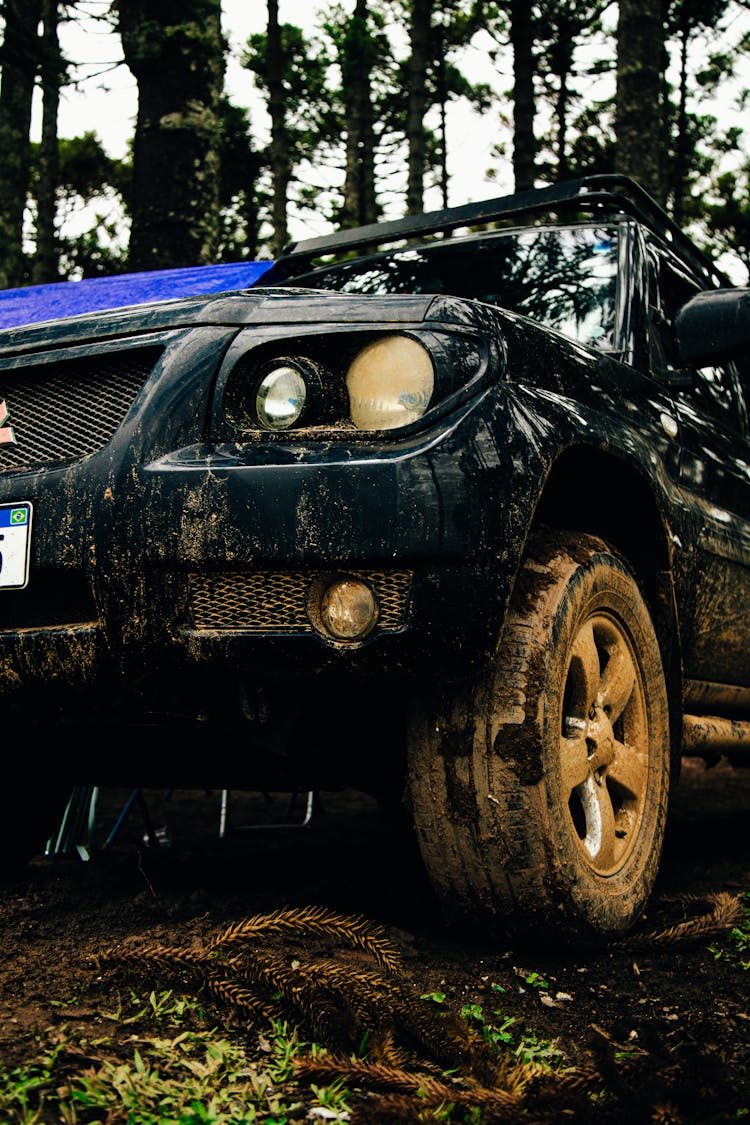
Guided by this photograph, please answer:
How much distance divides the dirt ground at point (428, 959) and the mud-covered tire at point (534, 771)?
0.40 feet

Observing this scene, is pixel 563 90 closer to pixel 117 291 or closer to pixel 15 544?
pixel 117 291

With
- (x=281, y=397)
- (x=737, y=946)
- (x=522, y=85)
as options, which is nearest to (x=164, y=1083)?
(x=281, y=397)

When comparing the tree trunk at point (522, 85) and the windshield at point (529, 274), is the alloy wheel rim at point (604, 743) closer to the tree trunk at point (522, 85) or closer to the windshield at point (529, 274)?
the windshield at point (529, 274)

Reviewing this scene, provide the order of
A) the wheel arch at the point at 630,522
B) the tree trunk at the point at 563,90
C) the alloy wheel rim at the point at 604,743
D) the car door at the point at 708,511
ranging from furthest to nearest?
the tree trunk at the point at 563,90, the car door at the point at 708,511, the wheel arch at the point at 630,522, the alloy wheel rim at the point at 604,743

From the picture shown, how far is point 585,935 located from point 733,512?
1.67 meters

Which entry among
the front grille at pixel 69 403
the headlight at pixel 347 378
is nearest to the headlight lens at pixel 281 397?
the headlight at pixel 347 378

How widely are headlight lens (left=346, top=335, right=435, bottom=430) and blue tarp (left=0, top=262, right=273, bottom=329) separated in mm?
1593

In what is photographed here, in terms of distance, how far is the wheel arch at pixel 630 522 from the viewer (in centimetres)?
255

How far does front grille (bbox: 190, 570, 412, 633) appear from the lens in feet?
6.52

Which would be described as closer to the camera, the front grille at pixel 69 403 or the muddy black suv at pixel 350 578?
the muddy black suv at pixel 350 578

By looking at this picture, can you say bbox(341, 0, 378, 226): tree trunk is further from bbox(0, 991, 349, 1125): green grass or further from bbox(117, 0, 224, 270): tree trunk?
bbox(0, 991, 349, 1125): green grass

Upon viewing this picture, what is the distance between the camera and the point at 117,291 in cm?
404

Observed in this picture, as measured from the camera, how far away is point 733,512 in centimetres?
350

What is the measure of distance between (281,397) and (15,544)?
595 millimetres
